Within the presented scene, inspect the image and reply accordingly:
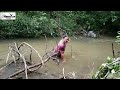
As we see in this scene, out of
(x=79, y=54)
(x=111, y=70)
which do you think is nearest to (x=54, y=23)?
(x=79, y=54)

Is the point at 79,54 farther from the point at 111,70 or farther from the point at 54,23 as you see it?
the point at 111,70

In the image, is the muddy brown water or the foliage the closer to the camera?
the foliage

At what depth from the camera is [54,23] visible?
45.7 feet

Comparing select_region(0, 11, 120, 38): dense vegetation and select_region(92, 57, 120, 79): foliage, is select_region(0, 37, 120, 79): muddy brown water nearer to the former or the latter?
select_region(0, 11, 120, 38): dense vegetation

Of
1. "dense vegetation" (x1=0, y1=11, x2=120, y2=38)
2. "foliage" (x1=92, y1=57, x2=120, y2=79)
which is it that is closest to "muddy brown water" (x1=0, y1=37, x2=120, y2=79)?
"dense vegetation" (x1=0, y1=11, x2=120, y2=38)

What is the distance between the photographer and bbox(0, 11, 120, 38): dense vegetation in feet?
41.8

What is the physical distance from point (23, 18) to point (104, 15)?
14.2 feet

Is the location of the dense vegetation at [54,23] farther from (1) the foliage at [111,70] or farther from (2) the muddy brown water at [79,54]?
(1) the foliage at [111,70]

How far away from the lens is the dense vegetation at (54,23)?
12750mm

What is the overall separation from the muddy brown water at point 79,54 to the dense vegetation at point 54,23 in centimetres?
61

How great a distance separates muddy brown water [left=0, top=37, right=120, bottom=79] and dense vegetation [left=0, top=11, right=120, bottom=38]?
61cm

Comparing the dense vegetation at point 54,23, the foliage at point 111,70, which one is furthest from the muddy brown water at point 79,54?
the foliage at point 111,70
